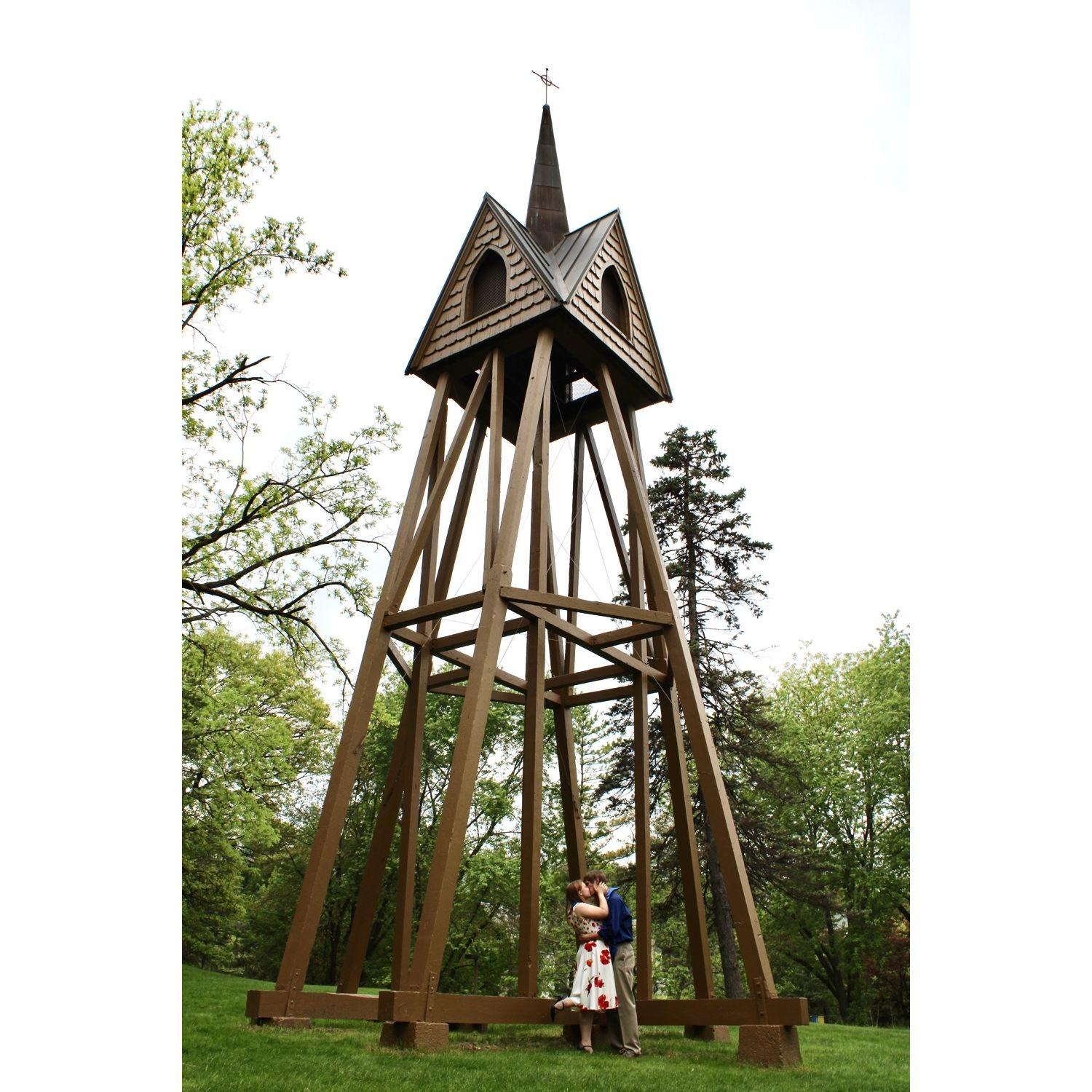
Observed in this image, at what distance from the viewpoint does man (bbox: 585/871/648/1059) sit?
827 centimetres

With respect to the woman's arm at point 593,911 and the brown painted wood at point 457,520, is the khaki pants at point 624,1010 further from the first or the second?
the brown painted wood at point 457,520

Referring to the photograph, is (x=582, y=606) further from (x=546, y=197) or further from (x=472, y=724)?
(x=546, y=197)

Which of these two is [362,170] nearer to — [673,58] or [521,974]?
[673,58]

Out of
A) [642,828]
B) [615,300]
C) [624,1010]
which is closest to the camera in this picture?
[624,1010]

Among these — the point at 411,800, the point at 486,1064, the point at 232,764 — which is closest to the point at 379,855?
the point at 411,800

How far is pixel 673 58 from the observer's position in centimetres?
1062

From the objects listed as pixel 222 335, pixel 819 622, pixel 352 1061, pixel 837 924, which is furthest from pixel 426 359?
pixel 837 924

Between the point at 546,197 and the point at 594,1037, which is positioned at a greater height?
the point at 546,197

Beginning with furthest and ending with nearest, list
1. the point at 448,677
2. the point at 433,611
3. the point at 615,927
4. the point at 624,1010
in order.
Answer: the point at 448,677
the point at 433,611
the point at 615,927
the point at 624,1010

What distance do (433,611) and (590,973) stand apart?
398 cm

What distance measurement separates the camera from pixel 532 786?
9602 millimetres

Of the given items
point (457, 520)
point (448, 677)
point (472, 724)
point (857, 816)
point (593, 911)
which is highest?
point (457, 520)

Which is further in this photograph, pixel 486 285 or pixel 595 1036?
pixel 486 285

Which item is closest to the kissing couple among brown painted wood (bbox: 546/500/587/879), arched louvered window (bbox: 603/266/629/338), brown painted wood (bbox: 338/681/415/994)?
brown painted wood (bbox: 546/500/587/879)
